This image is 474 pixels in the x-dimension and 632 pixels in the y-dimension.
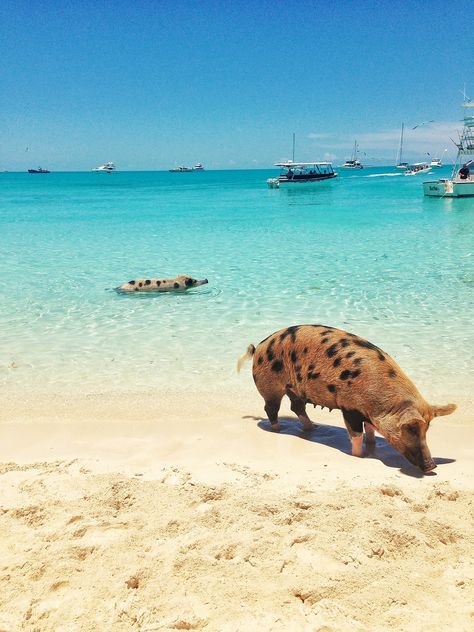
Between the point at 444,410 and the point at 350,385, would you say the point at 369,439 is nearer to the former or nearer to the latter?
the point at 350,385

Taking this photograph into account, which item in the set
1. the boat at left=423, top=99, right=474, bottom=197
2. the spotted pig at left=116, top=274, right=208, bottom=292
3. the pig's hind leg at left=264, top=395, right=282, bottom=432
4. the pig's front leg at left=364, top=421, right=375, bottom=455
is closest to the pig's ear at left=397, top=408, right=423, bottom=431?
the pig's front leg at left=364, top=421, right=375, bottom=455

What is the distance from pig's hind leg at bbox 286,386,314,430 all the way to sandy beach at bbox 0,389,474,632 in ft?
0.62

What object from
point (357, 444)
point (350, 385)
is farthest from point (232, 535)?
point (357, 444)

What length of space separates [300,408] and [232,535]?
2292 mm

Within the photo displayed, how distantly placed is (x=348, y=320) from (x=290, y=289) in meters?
3.30

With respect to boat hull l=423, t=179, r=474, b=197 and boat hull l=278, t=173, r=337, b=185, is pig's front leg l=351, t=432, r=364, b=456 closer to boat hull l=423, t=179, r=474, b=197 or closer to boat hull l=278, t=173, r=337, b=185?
boat hull l=423, t=179, r=474, b=197

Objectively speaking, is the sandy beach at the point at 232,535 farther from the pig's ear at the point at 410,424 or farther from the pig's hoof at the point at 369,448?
the pig's ear at the point at 410,424

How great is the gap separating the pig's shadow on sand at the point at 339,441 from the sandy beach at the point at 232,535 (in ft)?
0.11

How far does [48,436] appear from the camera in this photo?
6.02 meters

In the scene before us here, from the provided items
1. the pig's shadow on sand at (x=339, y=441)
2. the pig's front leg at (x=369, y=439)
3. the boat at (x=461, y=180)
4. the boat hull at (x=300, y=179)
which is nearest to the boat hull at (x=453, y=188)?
the boat at (x=461, y=180)

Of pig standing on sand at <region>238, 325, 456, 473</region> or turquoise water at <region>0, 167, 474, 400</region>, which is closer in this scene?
pig standing on sand at <region>238, 325, 456, 473</region>

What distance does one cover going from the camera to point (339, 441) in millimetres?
5758

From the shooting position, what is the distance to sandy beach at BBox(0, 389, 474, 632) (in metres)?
3.04

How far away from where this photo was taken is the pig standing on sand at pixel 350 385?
4.60 metres
